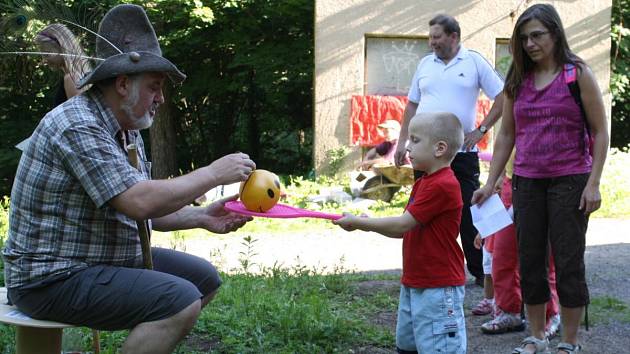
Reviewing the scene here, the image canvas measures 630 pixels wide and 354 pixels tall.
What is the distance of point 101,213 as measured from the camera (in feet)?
10.9

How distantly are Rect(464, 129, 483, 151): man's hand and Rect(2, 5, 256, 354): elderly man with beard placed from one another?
2.95 meters

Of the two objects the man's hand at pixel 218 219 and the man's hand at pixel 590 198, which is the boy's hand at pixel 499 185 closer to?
the man's hand at pixel 590 198

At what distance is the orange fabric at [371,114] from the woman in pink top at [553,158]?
392 inches

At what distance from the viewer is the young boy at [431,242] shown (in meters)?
3.74

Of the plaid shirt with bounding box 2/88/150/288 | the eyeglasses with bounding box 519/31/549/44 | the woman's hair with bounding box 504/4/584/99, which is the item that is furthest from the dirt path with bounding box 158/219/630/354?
the plaid shirt with bounding box 2/88/150/288

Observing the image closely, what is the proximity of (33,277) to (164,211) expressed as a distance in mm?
628

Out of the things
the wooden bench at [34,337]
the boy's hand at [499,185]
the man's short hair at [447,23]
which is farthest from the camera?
the man's short hair at [447,23]

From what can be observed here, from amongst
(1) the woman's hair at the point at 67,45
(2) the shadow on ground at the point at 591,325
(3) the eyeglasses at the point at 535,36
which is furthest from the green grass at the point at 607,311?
(1) the woman's hair at the point at 67,45

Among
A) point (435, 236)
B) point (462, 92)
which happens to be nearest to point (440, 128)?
point (435, 236)

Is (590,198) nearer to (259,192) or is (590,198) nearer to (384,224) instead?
(384,224)

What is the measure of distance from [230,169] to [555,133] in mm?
1896

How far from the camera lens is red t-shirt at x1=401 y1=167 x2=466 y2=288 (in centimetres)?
378

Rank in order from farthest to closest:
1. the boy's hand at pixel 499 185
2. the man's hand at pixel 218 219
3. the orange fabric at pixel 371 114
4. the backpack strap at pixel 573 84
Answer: the orange fabric at pixel 371 114 < the boy's hand at pixel 499 185 < the backpack strap at pixel 573 84 < the man's hand at pixel 218 219

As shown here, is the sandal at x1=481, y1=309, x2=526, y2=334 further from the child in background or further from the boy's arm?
the boy's arm
